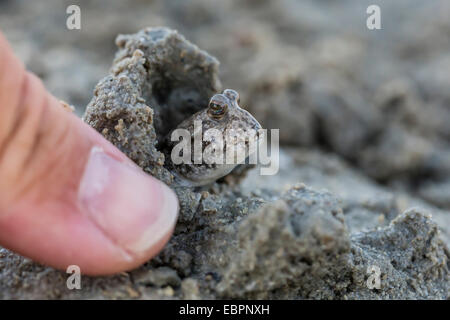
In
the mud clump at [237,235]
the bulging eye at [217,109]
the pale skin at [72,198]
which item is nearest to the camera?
the pale skin at [72,198]

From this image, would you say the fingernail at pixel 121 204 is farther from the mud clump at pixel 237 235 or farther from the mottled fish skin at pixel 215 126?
the mottled fish skin at pixel 215 126

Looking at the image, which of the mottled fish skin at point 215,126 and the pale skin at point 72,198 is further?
the mottled fish skin at point 215,126

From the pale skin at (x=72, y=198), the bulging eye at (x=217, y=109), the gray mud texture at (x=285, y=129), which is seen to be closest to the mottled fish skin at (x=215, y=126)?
the bulging eye at (x=217, y=109)

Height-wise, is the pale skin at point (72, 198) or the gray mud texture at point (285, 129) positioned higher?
the pale skin at point (72, 198)

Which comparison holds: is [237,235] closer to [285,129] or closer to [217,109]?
[217,109]

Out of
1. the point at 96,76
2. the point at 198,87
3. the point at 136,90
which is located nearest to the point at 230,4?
the point at 96,76

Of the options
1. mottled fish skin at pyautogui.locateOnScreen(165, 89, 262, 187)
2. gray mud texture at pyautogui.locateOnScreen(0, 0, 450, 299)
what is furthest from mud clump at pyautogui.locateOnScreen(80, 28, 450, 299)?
mottled fish skin at pyautogui.locateOnScreen(165, 89, 262, 187)

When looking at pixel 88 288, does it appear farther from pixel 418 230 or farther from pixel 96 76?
pixel 96 76
